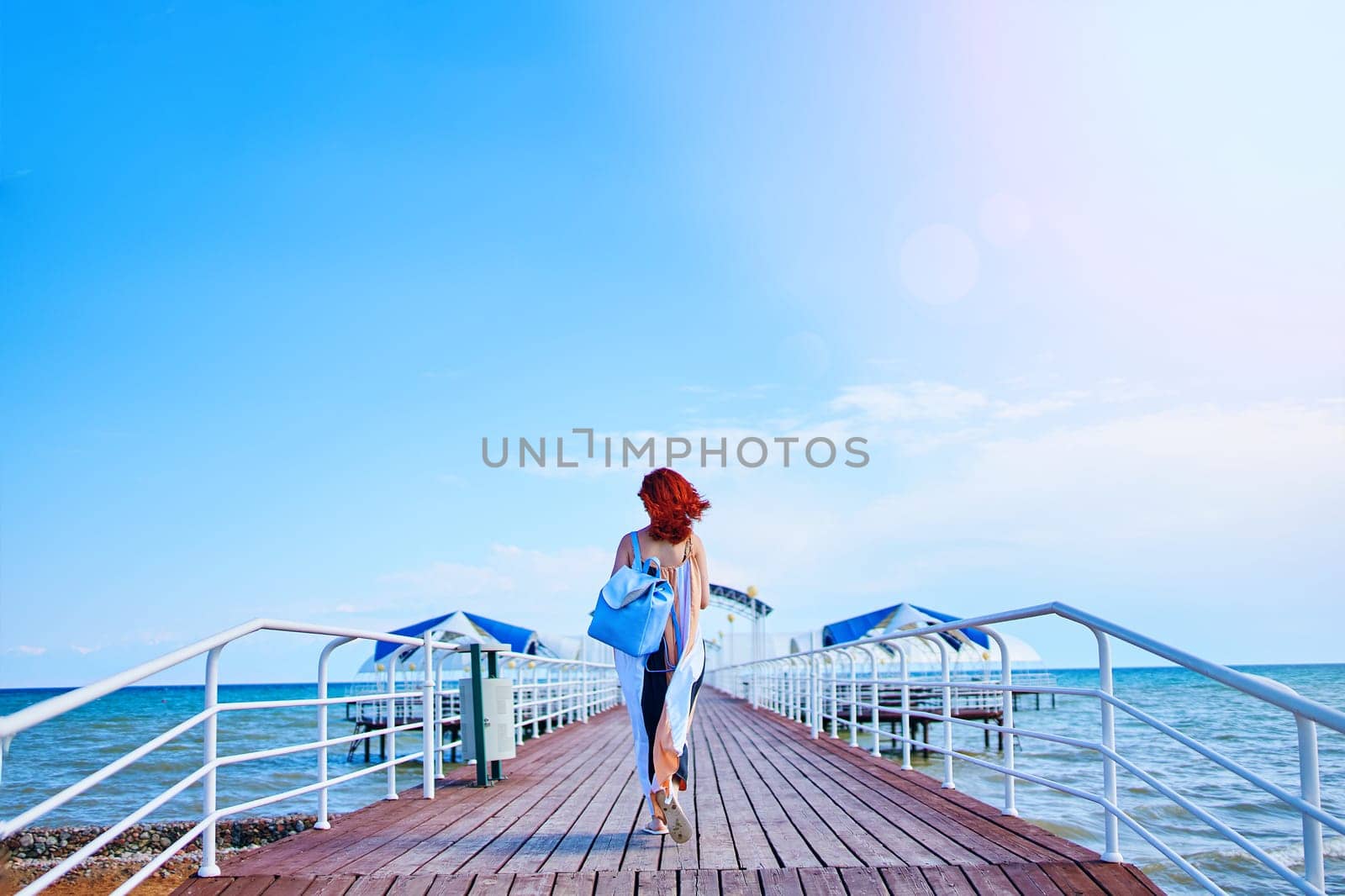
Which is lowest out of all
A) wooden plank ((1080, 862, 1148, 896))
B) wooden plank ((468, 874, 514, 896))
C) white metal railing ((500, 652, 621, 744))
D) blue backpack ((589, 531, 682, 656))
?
white metal railing ((500, 652, 621, 744))

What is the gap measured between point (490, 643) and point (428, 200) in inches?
395

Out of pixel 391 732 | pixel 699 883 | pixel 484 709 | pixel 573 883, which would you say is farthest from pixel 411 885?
pixel 484 709

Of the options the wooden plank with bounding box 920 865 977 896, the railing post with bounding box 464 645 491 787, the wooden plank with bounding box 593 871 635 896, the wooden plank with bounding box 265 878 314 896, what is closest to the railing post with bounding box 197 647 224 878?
the wooden plank with bounding box 265 878 314 896

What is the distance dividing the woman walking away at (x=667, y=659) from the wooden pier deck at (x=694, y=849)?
305mm

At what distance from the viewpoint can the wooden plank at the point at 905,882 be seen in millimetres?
3352

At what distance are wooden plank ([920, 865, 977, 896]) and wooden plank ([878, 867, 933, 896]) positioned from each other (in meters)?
0.02

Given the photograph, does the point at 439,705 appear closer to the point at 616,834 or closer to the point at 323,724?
the point at 323,724

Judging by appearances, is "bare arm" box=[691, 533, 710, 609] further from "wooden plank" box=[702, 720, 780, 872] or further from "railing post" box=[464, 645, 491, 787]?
"railing post" box=[464, 645, 491, 787]

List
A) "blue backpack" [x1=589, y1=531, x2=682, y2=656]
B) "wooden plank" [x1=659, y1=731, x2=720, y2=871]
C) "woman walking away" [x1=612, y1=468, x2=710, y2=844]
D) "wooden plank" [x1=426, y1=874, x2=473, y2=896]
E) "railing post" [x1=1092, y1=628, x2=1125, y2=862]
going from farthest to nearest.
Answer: "woman walking away" [x1=612, y1=468, x2=710, y2=844] < "blue backpack" [x1=589, y1=531, x2=682, y2=656] < "wooden plank" [x1=659, y1=731, x2=720, y2=871] < "railing post" [x1=1092, y1=628, x2=1125, y2=862] < "wooden plank" [x1=426, y1=874, x2=473, y2=896]

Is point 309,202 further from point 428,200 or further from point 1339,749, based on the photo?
point 1339,749

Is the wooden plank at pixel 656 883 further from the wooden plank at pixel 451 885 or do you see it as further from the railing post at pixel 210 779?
the railing post at pixel 210 779

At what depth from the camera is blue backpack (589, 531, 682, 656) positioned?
4199 mm

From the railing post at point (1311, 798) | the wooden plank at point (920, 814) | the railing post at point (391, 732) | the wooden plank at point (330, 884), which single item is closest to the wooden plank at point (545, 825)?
the wooden plank at point (330, 884)

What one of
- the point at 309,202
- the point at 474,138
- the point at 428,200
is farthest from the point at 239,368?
the point at 474,138
